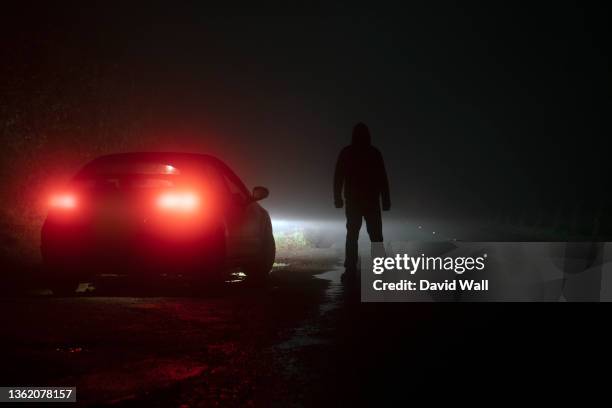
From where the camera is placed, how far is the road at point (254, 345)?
4.87 m

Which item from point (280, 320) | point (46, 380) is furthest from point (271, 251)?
point (46, 380)

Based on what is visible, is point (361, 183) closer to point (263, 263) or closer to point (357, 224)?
point (357, 224)

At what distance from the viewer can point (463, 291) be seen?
10.5 metres

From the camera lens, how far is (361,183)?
37.9 feet

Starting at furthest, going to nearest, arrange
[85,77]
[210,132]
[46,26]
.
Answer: [210,132] → [46,26] → [85,77]

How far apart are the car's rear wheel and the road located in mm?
1085

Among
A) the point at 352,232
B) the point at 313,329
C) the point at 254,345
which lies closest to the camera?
the point at 254,345

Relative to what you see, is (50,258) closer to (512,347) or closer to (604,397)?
(512,347)

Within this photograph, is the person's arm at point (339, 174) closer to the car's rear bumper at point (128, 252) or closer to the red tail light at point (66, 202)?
the car's rear bumper at point (128, 252)

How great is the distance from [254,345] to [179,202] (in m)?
3.06

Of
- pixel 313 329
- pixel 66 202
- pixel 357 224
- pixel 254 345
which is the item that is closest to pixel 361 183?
pixel 357 224

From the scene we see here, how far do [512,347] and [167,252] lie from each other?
4.08 meters

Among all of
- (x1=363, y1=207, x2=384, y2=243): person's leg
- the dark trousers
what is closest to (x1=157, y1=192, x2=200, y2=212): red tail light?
the dark trousers

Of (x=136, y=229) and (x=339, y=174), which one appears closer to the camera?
(x=136, y=229)
